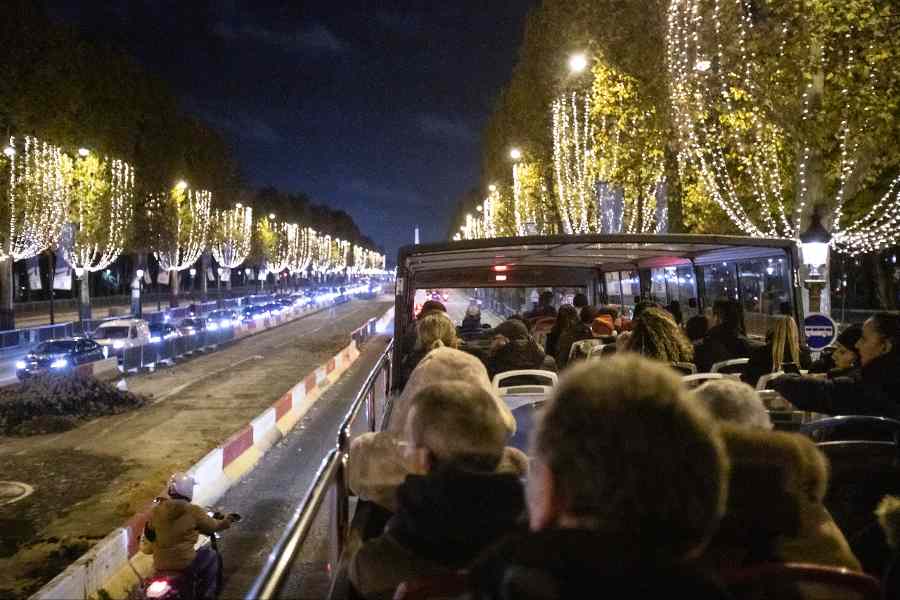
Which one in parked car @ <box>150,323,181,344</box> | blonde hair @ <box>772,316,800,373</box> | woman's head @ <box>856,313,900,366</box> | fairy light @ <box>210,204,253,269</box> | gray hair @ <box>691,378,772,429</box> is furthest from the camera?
fairy light @ <box>210,204,253,269</box>

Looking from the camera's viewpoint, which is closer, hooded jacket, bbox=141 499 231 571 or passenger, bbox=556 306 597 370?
hooded jacket, bbox=141 499 231 571

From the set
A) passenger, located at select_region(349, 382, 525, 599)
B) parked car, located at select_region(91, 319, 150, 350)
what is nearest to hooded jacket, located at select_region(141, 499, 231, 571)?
passenger, located at select_region(349, 382, 525, 599)

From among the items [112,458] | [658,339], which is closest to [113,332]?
[112,458]

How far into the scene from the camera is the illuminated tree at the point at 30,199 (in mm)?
33062

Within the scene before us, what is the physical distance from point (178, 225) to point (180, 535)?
52415mm

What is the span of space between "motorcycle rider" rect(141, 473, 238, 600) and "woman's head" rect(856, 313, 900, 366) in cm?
503

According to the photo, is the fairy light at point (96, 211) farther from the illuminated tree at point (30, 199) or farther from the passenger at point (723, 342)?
the passenger at point (723, 342)

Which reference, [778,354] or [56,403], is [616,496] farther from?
[56,403]

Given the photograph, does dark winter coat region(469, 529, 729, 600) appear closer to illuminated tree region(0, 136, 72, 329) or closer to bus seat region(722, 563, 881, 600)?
bus seat region(722, 563, 881, 600)

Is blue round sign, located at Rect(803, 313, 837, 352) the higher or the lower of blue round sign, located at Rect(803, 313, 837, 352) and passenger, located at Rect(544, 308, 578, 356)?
the lower

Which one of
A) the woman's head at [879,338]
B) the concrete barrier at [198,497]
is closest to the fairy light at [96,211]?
the concrete barrier at [198,497]

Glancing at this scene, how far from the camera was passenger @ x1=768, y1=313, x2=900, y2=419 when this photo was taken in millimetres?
4945

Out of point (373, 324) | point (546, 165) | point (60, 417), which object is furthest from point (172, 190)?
point (60, 417)

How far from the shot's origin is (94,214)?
42.5 metres
